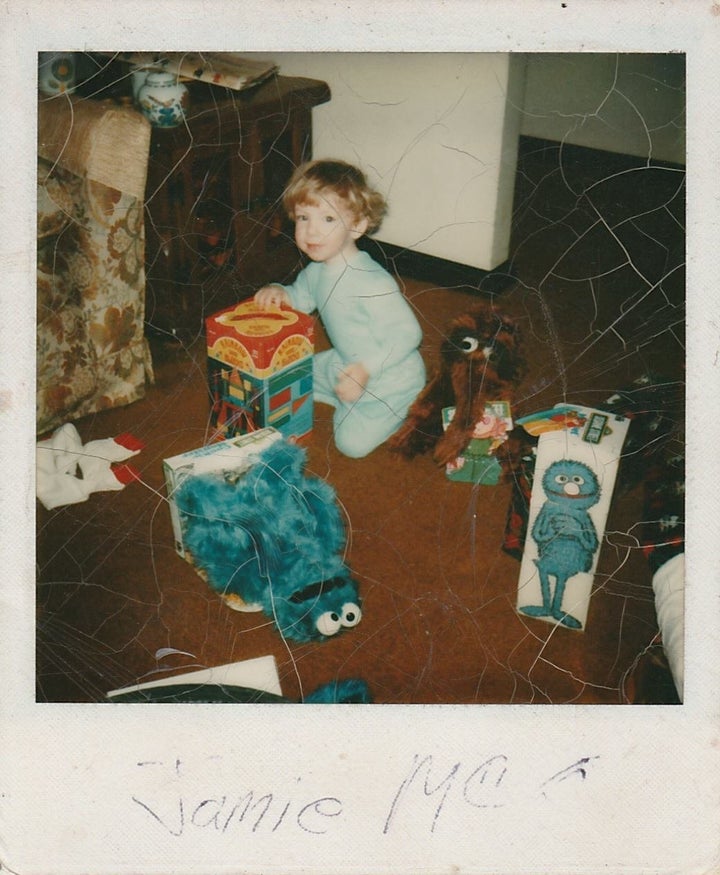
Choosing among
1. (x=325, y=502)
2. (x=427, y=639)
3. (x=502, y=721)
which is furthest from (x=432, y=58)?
(x=502, y=721)

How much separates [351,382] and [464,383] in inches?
5.1

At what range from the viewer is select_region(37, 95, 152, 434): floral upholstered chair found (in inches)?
38.2

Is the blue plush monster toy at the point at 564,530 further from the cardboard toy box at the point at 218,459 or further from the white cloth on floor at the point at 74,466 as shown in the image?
the white cloth on floor at the point at 74,466

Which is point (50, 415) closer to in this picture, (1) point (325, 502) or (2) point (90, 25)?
(1) point (325, 502)

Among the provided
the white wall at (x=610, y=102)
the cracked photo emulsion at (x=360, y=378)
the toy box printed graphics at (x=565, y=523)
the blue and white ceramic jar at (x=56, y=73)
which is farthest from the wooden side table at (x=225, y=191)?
the toy box printed graphics at (x=565, y=523)

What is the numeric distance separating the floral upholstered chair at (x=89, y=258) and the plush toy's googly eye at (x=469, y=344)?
1.18ft

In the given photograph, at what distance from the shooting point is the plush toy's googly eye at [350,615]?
3.29 ft

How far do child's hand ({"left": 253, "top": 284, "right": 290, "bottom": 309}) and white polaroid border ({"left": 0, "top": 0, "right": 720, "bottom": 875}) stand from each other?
261 millimetres

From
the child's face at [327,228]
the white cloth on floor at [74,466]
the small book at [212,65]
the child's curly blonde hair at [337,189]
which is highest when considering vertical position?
the small book at [212,65]

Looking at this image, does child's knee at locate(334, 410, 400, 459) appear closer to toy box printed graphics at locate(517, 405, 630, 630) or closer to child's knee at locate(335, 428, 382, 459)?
child's knee at locate(335, 428, 382, 459)

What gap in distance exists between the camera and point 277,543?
1.00 m

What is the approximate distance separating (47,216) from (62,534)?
1.19 feet

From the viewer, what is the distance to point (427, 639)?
3.30 feet

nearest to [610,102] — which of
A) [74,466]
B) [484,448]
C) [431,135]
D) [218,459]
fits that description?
[431,135]
